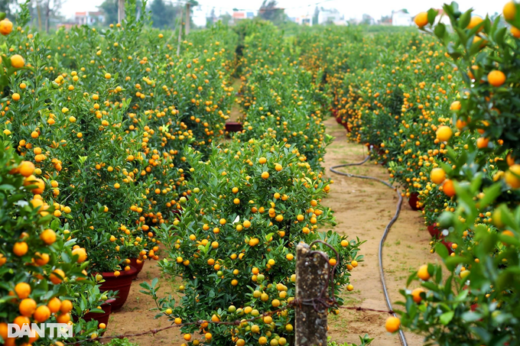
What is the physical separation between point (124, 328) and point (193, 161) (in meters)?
1.61

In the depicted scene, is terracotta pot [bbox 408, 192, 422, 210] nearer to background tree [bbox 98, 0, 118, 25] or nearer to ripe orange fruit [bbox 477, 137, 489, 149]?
ripe orange fruit [bbox 477, 137, 489, 149]

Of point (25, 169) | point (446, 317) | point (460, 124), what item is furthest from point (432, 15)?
point (25, 169)

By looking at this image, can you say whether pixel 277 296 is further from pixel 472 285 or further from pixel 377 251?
pixel 377 251

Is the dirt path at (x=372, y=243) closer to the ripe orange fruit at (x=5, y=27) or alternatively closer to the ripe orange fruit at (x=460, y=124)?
the ripe orange fruit at (x=460, y=124)

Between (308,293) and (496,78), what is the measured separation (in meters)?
1.48

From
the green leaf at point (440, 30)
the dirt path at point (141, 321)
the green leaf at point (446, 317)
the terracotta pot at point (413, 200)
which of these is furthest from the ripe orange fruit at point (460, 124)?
the terracotta pot at point (413, 200)

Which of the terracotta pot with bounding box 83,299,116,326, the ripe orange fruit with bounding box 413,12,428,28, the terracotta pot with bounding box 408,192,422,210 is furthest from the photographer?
the terracotta pot with bounding box 408,192,422,210

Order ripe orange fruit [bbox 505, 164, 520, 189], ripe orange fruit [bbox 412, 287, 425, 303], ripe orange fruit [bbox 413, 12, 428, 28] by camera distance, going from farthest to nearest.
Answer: ripe orange fruit [bbox 413, 12, 428, 28]
ripe orange fruit [bbox 412, 287, 425, 303]
ripe orange fruit [bbox 505, 164, 520, 189]

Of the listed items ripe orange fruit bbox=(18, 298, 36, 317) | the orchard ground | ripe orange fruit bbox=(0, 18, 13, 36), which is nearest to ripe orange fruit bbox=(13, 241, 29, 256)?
ripe orange fruit bbox=(18, 298, 36, 317)

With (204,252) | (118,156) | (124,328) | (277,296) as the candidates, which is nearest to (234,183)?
(204,252)

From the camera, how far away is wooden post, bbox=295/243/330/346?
8.64ft

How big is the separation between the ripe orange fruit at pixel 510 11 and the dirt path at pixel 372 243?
10.9 feet

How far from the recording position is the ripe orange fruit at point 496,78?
5.21ft

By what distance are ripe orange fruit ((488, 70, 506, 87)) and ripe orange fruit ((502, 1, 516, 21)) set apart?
17 cm
